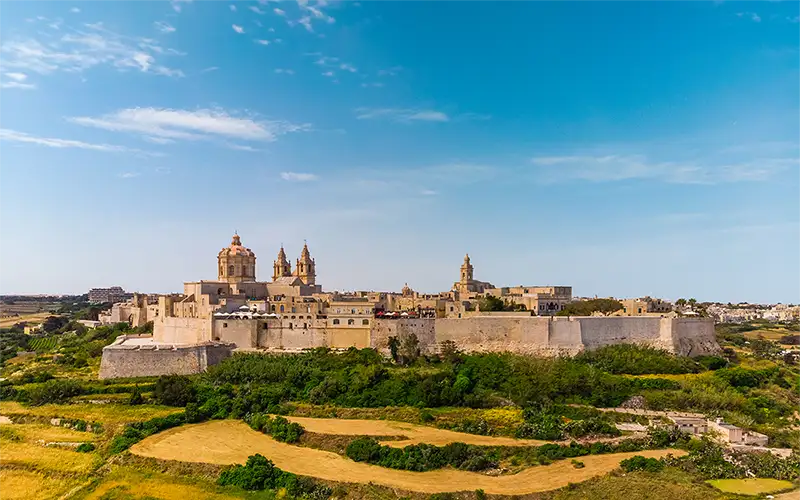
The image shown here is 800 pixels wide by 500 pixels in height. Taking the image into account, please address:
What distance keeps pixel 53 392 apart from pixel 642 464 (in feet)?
86.1

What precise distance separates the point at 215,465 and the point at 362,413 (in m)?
7.40

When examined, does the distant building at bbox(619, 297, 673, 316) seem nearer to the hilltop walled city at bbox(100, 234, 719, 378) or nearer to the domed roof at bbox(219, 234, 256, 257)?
the hilltop walled city at bbox(100, 234, 719, 378)

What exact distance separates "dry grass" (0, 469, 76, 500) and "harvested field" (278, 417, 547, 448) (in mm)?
9088

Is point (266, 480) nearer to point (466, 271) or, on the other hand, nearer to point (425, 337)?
point (425, 337)

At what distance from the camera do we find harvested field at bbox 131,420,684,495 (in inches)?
873

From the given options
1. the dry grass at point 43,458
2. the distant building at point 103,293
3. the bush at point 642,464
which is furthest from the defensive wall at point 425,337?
the distant building at point 103,293

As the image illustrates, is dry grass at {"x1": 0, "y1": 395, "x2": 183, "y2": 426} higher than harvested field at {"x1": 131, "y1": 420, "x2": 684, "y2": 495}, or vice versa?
dry grass at {"x1": 0, "y1": 395, "x2": 183, "y2": 426}

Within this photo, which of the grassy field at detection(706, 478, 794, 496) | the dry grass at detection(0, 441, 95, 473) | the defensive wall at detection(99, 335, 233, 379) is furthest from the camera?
the defensive wall at detection(99, 335, 233, 379)

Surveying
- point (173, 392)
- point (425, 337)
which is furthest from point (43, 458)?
point (425, 337)

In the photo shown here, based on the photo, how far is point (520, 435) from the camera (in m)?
26.4

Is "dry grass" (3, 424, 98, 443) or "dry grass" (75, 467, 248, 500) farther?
"dry grass" (3, 424, 98, 443)

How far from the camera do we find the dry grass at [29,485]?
71.3ft

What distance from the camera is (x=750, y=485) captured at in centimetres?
2180

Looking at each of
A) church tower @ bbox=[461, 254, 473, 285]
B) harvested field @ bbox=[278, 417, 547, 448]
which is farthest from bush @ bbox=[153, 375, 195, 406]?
church tower @ bbox=[461, 254, 473, 285]
